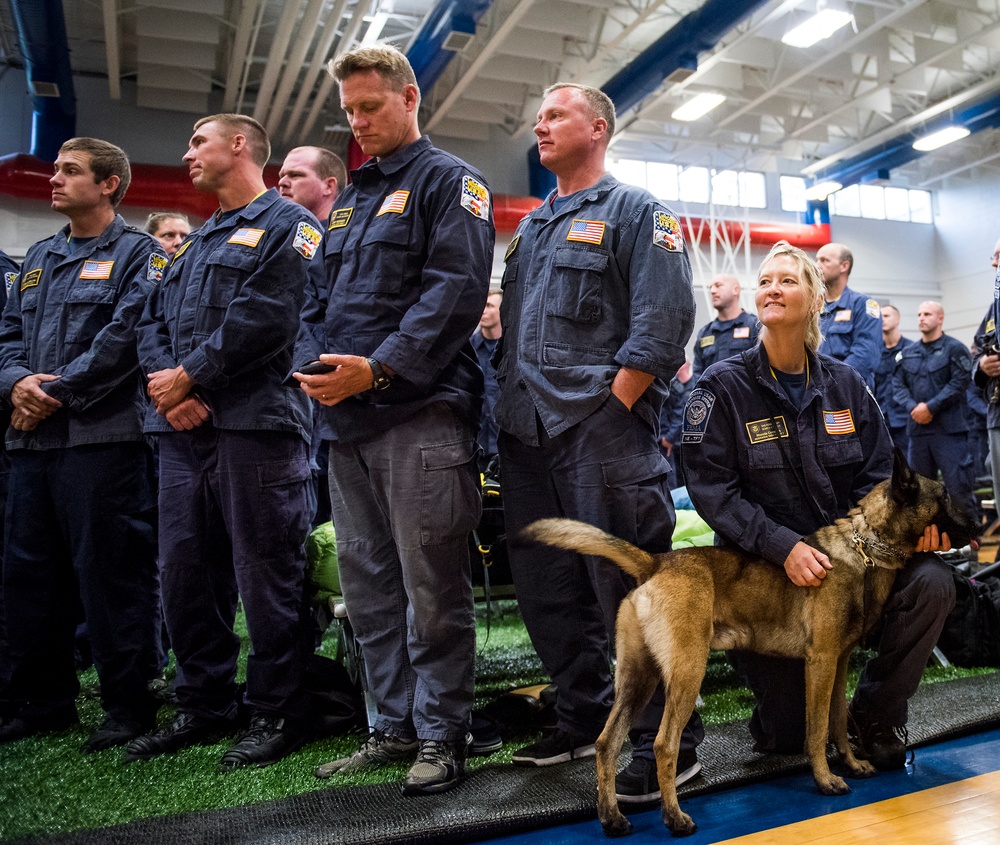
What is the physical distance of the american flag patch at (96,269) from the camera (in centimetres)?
287

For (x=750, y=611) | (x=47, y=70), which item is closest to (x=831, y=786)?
(x=750, y=611)

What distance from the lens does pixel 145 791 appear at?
2209mm

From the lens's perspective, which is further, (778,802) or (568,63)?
(568,63)

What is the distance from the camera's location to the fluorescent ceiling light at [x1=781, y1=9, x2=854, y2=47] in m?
7.99

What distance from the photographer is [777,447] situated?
7.59 feet

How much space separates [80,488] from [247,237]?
96cm

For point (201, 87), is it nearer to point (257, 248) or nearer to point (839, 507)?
point (257, 248)

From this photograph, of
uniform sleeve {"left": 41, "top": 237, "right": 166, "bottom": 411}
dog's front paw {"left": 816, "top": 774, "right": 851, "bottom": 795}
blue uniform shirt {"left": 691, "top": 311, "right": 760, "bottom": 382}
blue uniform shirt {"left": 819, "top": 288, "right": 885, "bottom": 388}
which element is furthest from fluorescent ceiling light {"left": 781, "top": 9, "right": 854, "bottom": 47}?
dog's front paw {"left": 816, "top": 774, "right": 851, "bottom": 795}

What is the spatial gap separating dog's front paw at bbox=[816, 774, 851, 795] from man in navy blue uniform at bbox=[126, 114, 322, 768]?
1.47 meters

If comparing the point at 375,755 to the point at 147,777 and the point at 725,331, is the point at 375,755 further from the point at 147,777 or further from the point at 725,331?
the point at 725,331

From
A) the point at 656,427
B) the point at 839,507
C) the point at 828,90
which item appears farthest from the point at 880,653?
the point at 828,90

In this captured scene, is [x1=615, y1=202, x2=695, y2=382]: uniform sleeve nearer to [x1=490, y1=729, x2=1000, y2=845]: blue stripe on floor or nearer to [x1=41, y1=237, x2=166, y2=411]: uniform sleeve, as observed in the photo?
[x1=490, y1=729, x2=1000, y2=845]: blue stripe on floor

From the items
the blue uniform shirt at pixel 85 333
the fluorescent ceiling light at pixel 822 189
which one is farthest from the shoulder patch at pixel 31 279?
the fluorescent ceiling light at pixel 822 189

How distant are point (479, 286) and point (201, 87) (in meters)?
8.58
